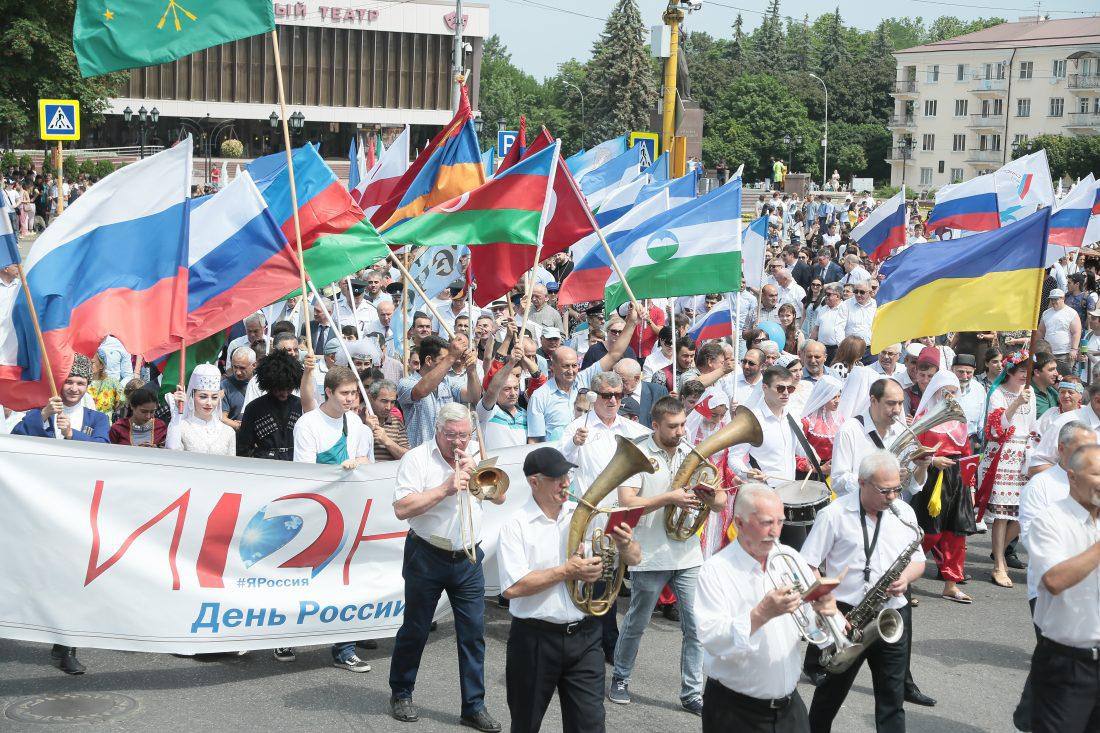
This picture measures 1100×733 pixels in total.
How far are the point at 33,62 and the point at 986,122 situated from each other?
3052 inches

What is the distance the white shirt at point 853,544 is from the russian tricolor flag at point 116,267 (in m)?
4.31

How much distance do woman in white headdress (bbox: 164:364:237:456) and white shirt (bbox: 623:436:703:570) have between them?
2.62 meters

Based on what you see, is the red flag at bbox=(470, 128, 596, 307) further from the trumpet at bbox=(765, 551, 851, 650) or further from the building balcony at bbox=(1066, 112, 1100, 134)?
the building balcony at bbox=(1066, 112, 1100, 134)

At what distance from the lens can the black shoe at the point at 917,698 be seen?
25.5ft

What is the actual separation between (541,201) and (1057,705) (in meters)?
5.53

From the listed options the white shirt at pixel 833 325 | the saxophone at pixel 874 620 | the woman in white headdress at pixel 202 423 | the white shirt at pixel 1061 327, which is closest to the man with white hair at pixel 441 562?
the woman in white headdress at pixel 202 423

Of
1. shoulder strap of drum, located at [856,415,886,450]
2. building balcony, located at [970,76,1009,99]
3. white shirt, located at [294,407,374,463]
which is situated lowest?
white shirt, located at [294,407,374,463]

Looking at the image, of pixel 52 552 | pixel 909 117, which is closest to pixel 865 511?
pixel 52 552

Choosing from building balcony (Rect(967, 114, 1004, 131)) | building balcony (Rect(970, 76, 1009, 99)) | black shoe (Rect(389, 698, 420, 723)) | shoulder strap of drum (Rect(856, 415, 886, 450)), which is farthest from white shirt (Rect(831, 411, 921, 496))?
building balcony (Rect(967, 114, 1004, 131))

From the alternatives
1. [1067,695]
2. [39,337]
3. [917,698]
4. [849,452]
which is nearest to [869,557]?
[1067,695]

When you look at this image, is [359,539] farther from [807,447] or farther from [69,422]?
[807,447]

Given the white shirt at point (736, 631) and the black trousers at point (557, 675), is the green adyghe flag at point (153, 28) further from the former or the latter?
the white shirt at point (736, 631)

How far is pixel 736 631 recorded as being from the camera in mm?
5188

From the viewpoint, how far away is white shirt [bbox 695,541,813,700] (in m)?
5.24
